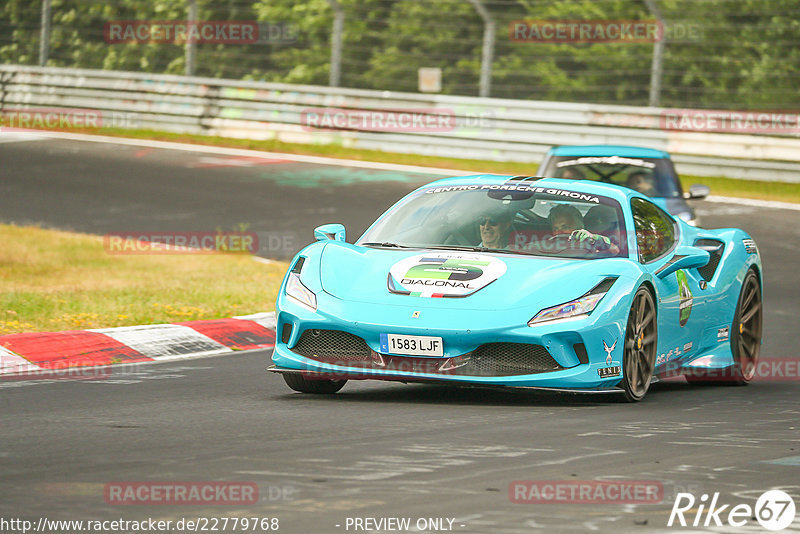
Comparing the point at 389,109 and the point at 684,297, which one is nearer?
the point at 684,297

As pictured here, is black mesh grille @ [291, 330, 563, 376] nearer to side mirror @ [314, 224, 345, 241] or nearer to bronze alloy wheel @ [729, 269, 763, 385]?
side mirror @ [314, 224, 345, 241]

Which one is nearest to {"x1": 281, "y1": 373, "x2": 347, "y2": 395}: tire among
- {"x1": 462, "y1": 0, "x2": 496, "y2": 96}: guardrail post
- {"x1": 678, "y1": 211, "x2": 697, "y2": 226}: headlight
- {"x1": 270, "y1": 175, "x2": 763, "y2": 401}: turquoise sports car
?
{"x1": 270, "y1": 175, "x2": 763, "y2": 401}: turquoise sports car

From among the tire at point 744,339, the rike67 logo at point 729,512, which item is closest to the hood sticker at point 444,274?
the tire at point 744,339

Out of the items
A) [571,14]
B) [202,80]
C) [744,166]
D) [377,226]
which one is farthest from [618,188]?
[571,14]

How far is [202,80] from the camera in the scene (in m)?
26.3

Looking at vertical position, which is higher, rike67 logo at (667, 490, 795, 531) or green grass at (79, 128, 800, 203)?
rike67 logo at (667, 490, 795, 531)

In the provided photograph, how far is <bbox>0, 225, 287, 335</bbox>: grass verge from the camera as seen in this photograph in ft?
34.4

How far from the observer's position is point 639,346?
304 inches

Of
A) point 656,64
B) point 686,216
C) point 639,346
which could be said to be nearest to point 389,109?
point 656,64

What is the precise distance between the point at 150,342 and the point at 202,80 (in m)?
17.3

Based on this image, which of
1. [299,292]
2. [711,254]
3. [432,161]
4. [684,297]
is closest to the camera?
[299,292]

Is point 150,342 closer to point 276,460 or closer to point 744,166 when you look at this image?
point 276,460

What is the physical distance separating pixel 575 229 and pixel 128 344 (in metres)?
3.15

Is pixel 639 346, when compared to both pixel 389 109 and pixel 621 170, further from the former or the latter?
pixel 389 109
